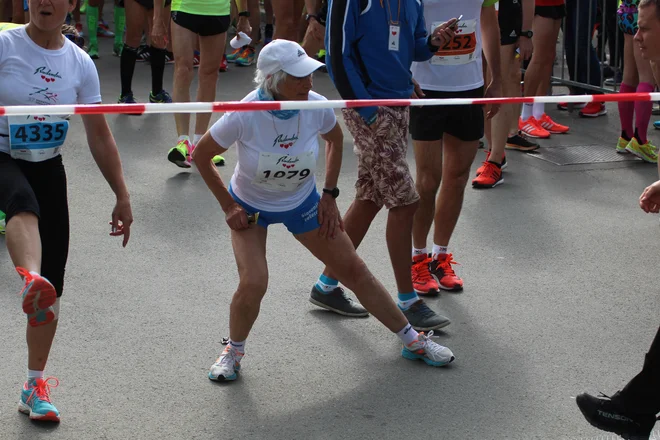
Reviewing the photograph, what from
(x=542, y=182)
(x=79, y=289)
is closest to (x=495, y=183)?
(x=542, y=182)

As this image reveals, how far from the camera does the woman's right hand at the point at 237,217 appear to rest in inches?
171

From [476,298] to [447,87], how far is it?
3.83 feet

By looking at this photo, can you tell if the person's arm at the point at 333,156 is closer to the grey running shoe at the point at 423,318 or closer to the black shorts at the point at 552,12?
the grey running shoe at the point at 423,318

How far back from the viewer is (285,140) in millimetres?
4344

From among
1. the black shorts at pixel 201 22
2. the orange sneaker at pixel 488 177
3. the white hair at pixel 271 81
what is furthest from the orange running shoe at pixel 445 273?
the black shorts at pixel 201 22

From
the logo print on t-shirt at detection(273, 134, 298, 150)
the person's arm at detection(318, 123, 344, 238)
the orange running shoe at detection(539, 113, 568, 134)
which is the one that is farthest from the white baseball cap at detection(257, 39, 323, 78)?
the orange running shoe at detection(539, 113, 568, 134)

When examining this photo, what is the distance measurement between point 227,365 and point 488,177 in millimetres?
3787

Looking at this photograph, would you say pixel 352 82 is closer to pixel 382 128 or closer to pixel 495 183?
pixel 382 128

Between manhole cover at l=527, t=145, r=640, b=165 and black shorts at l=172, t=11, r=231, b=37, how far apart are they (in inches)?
114

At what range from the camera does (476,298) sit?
548cm

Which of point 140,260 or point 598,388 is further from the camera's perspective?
point 140,260

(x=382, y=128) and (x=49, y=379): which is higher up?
(x=382, y=128)

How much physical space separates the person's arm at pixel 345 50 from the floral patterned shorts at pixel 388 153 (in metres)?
0.08

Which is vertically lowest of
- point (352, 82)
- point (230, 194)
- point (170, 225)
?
point (170, 225)
